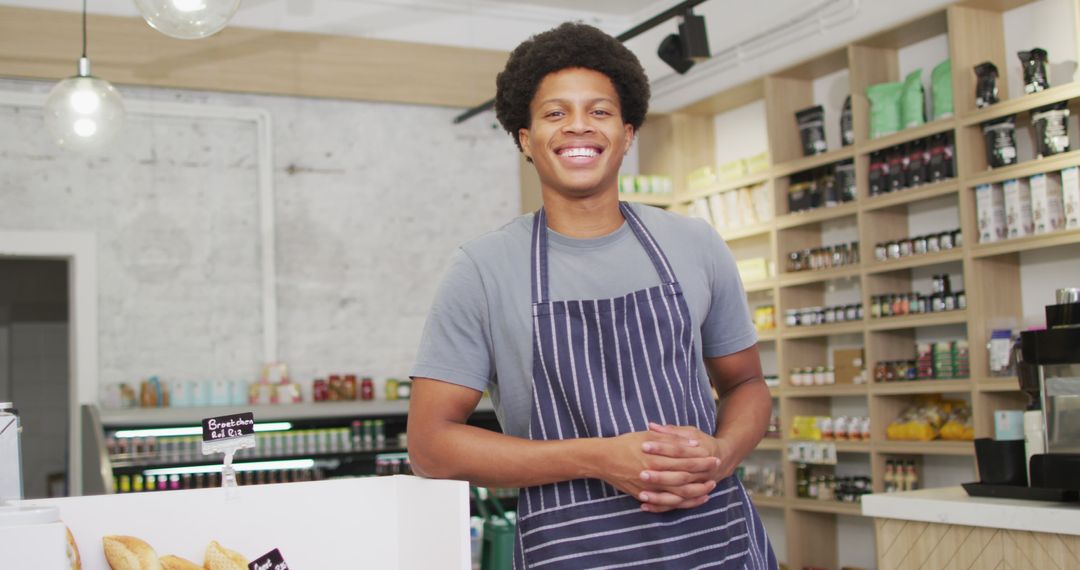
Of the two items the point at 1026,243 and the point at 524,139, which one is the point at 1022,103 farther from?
the point at 524,139

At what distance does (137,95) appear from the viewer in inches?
277

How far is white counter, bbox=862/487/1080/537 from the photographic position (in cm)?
275

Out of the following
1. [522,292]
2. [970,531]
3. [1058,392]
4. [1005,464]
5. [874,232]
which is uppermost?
[874,232]

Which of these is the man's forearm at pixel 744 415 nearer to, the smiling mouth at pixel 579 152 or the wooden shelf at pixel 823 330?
the smiling mouth at pixel 579 152

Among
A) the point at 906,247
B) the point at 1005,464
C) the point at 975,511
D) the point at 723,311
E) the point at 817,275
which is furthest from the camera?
the point at 817,275

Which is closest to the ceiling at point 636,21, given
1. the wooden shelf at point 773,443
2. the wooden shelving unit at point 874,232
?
the wooden shelving unit at point 874,232

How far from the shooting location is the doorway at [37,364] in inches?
406

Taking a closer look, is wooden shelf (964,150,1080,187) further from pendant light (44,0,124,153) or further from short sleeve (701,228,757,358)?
pendant light (44,0,124,153)

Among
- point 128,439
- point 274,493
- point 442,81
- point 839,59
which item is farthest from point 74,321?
point 274,493

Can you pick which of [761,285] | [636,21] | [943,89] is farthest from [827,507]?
[636,21]

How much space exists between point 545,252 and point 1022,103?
420 cm

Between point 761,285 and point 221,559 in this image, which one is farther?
point 761,285

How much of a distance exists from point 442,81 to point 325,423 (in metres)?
2.56

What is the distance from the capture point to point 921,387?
5.86 metres
